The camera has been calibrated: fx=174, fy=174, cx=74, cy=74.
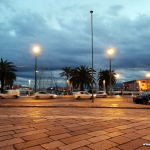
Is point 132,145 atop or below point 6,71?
below

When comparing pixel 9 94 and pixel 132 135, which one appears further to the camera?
pixel 9 94

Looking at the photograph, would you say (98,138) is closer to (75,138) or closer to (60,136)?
(75,138)

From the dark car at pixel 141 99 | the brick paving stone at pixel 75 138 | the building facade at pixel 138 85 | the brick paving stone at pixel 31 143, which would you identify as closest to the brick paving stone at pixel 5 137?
the brick paving stone at pixel 31 143

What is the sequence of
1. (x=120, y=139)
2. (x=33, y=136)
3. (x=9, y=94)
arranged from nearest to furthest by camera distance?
(x=120, y=139)
(x=33, y=136)
(x=9, y=94)

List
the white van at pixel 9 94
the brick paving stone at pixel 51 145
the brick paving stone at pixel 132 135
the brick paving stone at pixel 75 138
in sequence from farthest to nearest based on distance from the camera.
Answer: the white van at pixel 9 94
the brick paving stone at pixel 132 135
the brick paving stone at pixel 75 138
the brick paving stone at pixel 51 145

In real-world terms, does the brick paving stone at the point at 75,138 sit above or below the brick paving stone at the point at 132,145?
above

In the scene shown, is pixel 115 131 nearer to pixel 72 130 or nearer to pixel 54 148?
pixel 72 130

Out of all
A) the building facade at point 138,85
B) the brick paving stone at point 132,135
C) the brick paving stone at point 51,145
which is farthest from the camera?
the building facade at point 138,85

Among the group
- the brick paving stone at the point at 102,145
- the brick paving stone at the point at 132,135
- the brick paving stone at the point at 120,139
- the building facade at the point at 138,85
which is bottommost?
the brick paving stone at the point at 132,135

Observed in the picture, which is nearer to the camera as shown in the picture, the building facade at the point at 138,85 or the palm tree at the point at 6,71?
the palm tree at the point at 6,71

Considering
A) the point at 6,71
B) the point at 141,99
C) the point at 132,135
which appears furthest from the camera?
the point at 6,71

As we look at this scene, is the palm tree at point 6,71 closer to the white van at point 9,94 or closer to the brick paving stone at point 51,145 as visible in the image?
the white van at point 9,94

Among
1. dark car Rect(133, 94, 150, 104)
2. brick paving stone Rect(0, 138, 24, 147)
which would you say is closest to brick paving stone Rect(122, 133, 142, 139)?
brick paving stone Rect(0, 138, 24, 147)

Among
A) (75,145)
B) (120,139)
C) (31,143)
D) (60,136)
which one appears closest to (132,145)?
(120,139)
